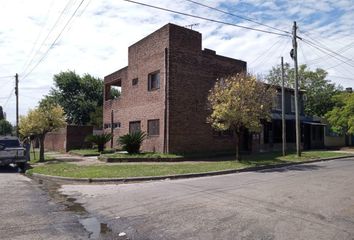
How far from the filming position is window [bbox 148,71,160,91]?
25.4 metres

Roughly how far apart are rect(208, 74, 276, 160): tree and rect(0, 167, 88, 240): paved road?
34.4 ft

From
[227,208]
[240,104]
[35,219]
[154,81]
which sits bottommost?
[35,219]

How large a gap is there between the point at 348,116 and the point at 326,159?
12.3 m

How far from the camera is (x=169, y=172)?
53.7 ft

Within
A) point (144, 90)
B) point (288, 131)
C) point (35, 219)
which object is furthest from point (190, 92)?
point (35, 219)

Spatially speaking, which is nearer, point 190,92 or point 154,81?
point 190,92

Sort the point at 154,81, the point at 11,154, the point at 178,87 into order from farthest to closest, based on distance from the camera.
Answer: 1. the point at 154,81
2. the point at 178,87
3. the point at 11,154

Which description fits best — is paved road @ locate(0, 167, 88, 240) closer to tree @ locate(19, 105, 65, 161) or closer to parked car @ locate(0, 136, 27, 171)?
parked car @ locate(0, 136, 27, 171)

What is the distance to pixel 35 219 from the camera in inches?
323

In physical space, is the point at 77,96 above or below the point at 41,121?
above

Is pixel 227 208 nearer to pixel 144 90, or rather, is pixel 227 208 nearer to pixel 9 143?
pixel 9 143

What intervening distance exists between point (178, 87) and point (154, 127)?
3213mm

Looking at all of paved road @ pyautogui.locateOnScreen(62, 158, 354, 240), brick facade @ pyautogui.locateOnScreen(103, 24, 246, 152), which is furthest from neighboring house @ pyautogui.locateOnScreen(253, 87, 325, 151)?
paved road @ pyautogui.locateOnScreen(62, 158, 354, 240)

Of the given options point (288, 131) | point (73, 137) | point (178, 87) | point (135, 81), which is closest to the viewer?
point (178, 87)
